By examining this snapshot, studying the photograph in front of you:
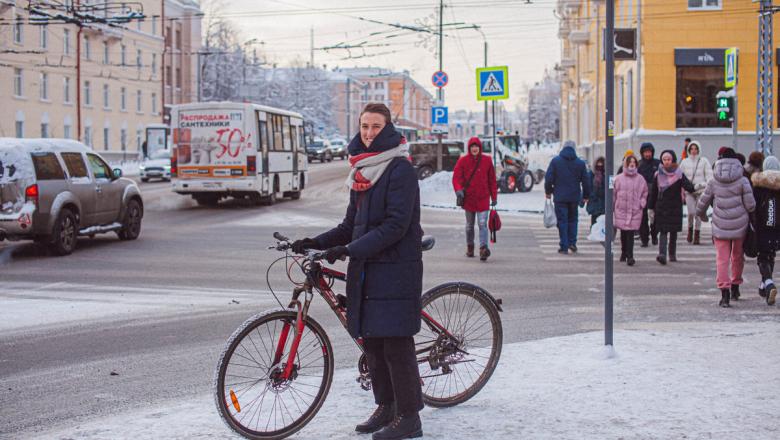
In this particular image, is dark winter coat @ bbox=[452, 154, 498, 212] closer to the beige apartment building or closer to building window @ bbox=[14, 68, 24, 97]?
the beige apartment building

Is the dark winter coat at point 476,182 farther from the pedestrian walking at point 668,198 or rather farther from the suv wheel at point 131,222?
the suv wheel at point 131,222

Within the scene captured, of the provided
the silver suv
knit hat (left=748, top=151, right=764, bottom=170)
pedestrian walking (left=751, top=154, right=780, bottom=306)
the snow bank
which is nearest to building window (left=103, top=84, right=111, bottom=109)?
the snow bank

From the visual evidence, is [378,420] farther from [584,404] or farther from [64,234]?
[64,234]

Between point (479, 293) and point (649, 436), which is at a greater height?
point (479, 293)

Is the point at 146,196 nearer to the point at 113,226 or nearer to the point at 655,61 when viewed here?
the point at 113,226

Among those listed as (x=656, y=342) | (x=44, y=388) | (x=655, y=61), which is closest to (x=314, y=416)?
(x=44, y=388)

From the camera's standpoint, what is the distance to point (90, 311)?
10.0m

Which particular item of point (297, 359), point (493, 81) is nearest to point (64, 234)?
point (297, 359)

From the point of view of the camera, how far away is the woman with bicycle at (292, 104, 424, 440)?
4.93 metres

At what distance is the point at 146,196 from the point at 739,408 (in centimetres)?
2760

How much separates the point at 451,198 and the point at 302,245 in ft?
86.7

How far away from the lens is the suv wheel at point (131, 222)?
713 inches

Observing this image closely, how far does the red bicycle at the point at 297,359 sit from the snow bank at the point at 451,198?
2062cm

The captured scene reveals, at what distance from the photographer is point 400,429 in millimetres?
5043
